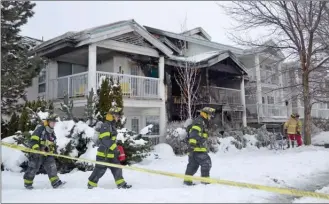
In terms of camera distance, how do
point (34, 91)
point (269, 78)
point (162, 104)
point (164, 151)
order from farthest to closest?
1. point (269, 78)
2. point (34, 91)
3. point (162, 104)
4. point (164, 151)

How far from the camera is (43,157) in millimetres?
6961

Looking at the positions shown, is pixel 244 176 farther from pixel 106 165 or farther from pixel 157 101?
pixel 157 101

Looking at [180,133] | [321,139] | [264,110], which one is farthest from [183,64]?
[321,139]

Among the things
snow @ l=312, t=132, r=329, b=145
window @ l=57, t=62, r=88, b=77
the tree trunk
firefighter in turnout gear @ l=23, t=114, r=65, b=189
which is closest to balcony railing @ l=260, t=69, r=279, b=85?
the tree trunk

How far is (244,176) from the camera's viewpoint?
27.1 feet

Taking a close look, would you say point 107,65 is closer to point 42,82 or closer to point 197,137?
point 42,82

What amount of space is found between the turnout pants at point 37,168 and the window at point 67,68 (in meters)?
11.1

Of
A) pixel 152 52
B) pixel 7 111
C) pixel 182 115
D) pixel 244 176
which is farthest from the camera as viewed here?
pixel 182 115

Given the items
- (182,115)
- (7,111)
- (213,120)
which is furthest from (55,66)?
(213,120)

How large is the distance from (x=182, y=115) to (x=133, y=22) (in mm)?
5825

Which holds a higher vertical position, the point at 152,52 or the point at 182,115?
the point at 152,52

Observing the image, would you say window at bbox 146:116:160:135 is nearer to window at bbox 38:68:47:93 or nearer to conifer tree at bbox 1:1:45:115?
window at bbox 38:68:47:93

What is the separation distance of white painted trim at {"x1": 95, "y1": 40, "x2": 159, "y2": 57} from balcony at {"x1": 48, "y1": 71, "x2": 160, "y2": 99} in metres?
1.28

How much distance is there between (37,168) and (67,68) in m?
11.6
